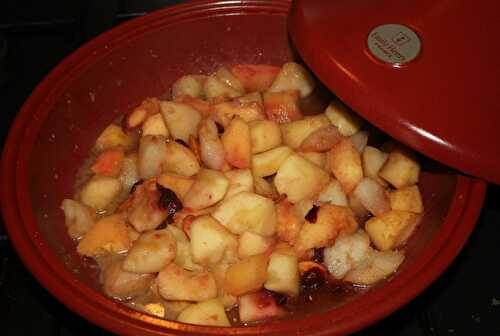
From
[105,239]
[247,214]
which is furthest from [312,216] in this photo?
[105,239]

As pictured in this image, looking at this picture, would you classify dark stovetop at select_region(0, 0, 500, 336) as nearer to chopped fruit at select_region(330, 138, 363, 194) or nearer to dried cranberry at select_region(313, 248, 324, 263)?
dried cranberry at select_region(313, 248, 324, 263)

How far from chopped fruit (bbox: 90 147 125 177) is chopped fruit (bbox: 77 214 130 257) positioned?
7.0 inches

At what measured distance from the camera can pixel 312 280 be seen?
118 centimetres

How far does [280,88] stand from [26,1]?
92 centimetres

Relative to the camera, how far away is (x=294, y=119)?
1.47 metres

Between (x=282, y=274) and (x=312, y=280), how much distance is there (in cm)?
7

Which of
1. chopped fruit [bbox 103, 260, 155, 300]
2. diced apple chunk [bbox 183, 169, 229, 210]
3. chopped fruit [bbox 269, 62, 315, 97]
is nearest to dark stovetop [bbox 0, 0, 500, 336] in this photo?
chopped fruit [bbox 103, 260, 155, 300]

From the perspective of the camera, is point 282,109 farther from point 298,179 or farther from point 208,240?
point 208,240

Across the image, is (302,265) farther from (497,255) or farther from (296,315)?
(497,255)

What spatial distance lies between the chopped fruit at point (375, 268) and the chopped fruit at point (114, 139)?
0.66 meters

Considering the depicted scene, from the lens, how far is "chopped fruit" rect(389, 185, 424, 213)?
1260 mm

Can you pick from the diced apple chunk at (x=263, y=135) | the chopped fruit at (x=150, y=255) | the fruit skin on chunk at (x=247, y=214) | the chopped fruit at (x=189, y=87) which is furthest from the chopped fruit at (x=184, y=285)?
the chopped fruit at (x=189, y=87)

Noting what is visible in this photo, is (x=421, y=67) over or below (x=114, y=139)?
over

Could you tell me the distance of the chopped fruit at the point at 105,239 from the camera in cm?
125
